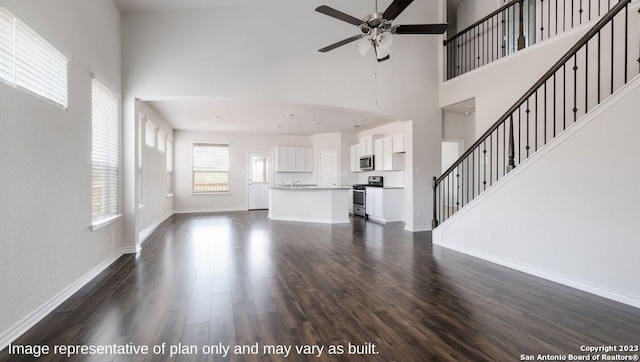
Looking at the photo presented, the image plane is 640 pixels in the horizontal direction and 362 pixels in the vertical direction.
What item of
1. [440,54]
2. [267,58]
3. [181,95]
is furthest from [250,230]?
[440,54]

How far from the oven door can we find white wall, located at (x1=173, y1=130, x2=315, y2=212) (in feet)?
7.99

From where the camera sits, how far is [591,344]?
209 centimetres

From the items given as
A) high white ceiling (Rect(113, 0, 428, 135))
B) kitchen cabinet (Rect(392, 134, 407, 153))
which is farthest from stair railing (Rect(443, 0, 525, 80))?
high white ceiling (Rect(113, 0, 428, 135))

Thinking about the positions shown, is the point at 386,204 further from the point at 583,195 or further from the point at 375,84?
the point at 583,195

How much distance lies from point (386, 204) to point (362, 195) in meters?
1.10

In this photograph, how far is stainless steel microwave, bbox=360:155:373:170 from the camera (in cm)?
870

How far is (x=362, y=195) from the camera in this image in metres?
8.66

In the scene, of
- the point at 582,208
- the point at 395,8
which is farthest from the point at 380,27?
the point at 582,208

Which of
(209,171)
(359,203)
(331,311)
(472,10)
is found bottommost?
(331,311)

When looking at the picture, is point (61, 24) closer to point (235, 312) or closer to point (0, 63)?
point (0, 63)

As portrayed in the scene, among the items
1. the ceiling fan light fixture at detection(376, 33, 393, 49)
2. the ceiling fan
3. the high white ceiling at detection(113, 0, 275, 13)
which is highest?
the high white ceiling at detection(113, 0, 275, 13)

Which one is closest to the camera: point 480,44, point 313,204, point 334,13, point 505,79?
point 334,13

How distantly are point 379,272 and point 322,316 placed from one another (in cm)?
136

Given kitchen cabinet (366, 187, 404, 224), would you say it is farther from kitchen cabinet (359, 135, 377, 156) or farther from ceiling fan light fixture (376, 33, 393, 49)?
ceiling fan light fixture (376, 33, 393, 49)
